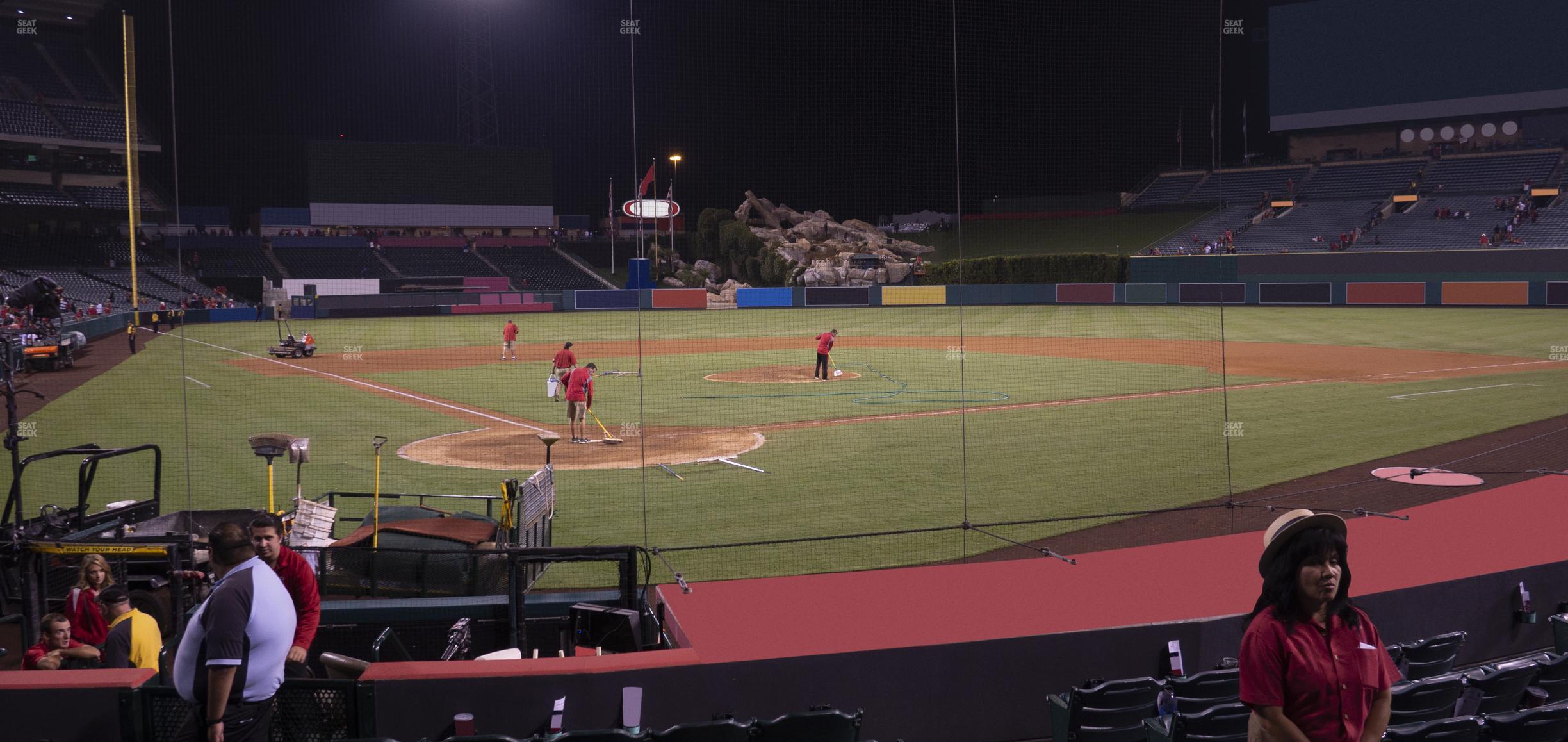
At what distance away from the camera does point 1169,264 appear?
5294cm

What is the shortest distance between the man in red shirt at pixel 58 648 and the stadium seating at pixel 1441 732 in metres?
7.11

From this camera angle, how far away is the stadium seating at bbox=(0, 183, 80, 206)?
37.1m

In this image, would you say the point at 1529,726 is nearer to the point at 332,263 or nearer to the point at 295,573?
the point at 295,573

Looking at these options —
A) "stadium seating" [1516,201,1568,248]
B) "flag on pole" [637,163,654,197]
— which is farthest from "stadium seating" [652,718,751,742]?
"stadium seating" [1516,201,1568,248]

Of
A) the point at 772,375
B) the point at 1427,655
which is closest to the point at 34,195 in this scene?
the point at 772,375

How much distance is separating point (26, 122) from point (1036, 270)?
41981 mm

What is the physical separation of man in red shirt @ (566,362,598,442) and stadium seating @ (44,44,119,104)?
801 inches

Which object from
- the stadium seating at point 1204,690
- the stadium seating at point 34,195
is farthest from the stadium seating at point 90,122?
the stadium seating at point 1204,690

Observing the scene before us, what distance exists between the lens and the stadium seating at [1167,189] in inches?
1861

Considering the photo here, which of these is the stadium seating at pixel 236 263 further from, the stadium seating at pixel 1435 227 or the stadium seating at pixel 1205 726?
→ the stadium seating at pixel 1435 227

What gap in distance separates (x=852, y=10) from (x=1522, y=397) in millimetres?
16696

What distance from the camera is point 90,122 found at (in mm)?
33844

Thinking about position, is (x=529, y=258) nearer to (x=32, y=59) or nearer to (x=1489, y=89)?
(x=32, y=59)

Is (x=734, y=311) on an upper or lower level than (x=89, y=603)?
upper
